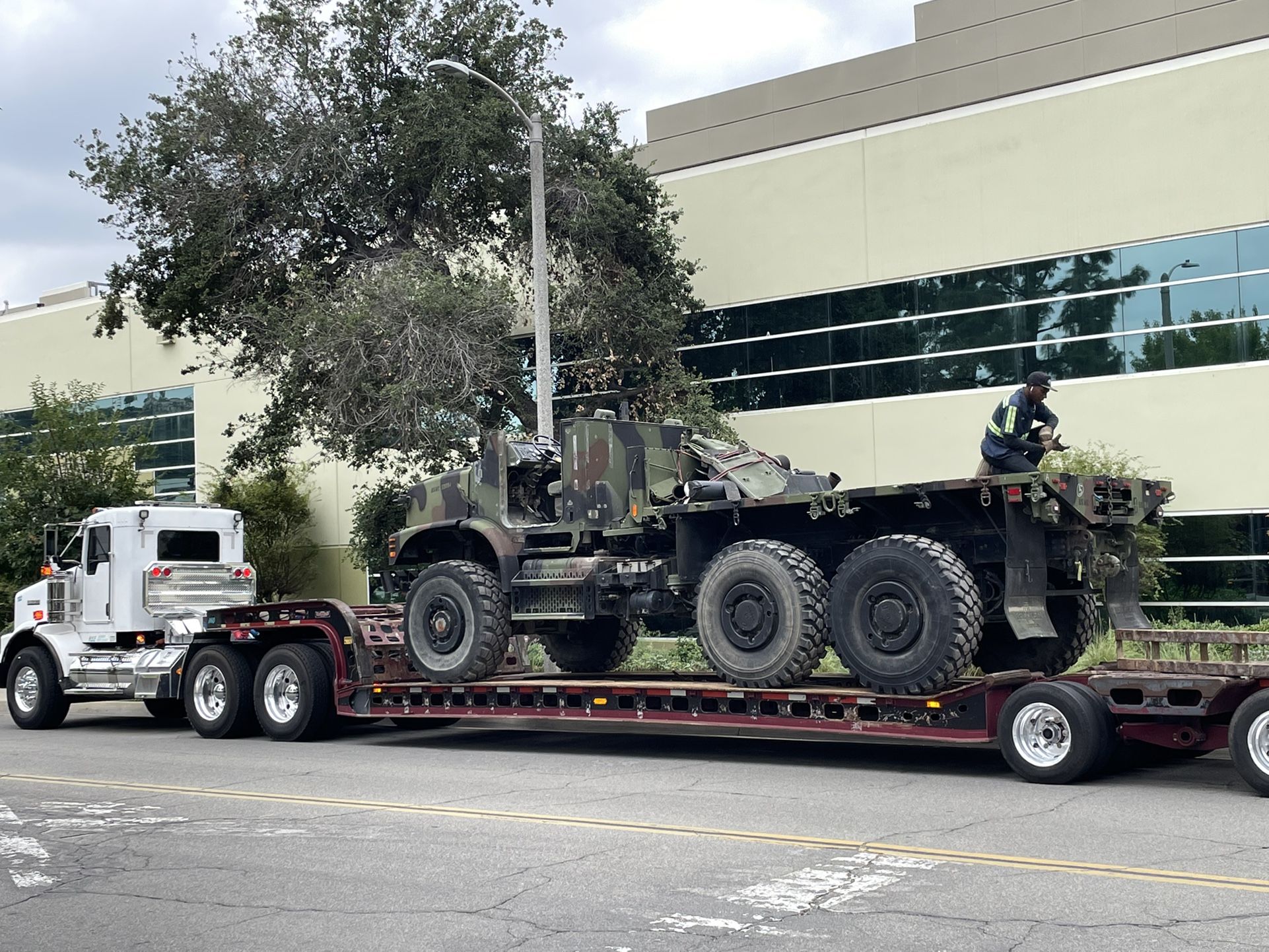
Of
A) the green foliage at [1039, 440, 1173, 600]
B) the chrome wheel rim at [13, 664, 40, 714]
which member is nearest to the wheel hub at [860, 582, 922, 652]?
the green foliage at [1039, 440, 1173, 600]

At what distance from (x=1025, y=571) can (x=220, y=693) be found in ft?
30.7

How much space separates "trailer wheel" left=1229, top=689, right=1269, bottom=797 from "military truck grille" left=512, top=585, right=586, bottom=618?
6141 millimetres

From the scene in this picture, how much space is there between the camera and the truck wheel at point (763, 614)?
1161cm

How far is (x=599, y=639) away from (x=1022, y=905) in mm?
9912

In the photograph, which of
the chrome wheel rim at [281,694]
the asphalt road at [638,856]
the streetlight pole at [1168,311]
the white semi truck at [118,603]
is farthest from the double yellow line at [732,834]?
the streetlight pole at [1168,311]

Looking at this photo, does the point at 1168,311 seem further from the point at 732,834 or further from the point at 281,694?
the point at 732,834

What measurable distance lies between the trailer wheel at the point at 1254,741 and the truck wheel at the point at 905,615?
6.95ft

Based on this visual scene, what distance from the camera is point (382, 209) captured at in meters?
24.0

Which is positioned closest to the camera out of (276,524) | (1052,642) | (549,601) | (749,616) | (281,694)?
(749,616)

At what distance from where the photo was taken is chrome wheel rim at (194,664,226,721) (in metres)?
16.0

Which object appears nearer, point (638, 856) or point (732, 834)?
point (638, 856)

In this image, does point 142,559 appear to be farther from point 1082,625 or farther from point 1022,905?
point 1022,905

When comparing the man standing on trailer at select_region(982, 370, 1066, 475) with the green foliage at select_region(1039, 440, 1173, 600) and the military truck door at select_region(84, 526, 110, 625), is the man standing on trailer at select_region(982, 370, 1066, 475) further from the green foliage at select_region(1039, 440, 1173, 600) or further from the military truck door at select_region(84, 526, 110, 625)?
the military truck door at select_region(84, 526, 110, 625)

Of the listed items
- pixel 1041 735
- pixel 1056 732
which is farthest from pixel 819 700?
pixel 1056 732
